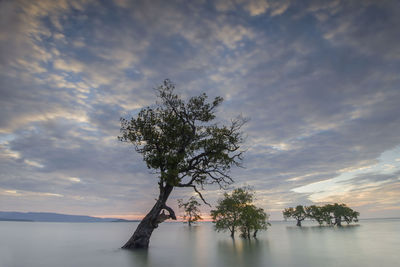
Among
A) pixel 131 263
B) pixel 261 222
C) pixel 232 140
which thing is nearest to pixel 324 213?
pixel 261 222

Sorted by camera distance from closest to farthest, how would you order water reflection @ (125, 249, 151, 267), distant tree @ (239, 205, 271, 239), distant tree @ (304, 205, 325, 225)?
1. water reflection @ (125, 249, 151, 267)
2. distant tree @ (239, 205, 271, 239)
3. distant tree @ (304, 205, 325, 225)

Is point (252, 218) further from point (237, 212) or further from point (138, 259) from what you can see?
point (138, 259)

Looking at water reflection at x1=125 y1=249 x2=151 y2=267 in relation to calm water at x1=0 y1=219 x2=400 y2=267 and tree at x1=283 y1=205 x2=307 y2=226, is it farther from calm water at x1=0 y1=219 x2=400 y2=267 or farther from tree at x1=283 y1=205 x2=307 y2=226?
tree at x1=283 y1=205 x2=307 y2=226

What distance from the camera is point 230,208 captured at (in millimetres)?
49719

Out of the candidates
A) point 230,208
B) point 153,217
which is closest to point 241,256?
point 153,217

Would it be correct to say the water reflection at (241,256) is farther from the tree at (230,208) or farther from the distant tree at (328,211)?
the distant tree at (328,211)

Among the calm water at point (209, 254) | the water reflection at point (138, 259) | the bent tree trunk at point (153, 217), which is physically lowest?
the calm water at point (209, 254)

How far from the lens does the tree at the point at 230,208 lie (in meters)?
49.6

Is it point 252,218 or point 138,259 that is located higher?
point 252,218

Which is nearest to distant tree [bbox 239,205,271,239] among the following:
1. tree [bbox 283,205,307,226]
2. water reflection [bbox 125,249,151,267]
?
water reflection [bbox 125,249,151,267]

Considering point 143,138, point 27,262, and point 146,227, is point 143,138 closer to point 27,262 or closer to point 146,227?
point 146,227

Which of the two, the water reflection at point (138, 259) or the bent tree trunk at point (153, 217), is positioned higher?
the bent tree trunk at point (153, 217)

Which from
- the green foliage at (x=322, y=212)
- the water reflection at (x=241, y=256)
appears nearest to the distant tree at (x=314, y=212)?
the green foliage at (x=322, y=212)

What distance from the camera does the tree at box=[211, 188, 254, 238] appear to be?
163 feet
